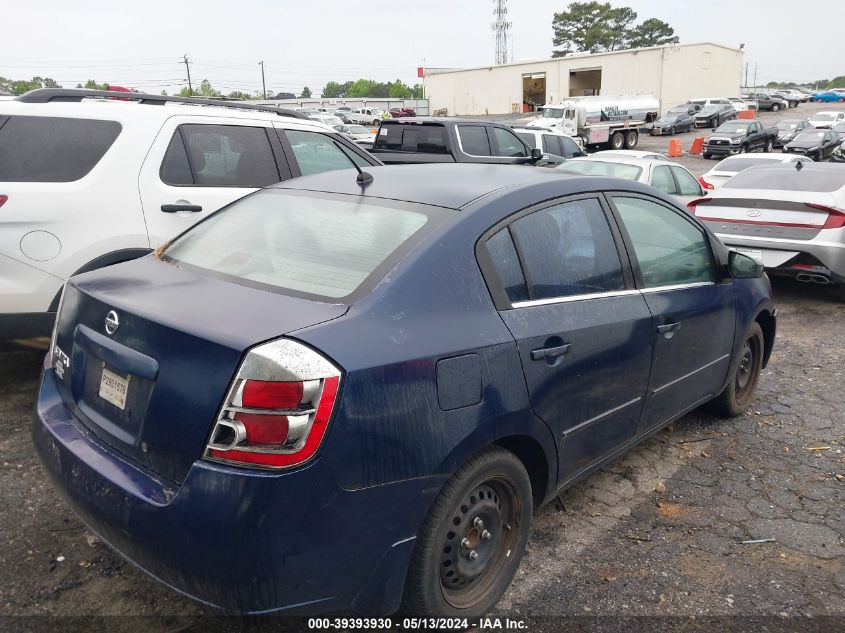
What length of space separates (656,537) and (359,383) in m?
2.00

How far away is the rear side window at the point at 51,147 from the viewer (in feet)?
14.2

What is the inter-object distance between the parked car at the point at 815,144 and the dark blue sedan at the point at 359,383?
28.4 m

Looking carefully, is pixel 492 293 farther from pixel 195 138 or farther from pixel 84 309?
pixel 195 138

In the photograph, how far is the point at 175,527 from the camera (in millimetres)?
2062

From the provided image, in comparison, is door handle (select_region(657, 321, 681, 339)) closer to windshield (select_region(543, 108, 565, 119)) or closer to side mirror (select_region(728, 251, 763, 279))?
Result: side mirror (select_region(728, 251, 763, 279))

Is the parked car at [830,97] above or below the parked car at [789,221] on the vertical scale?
above

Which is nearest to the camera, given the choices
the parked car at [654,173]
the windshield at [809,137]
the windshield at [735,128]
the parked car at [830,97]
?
the parked car at [654,173]

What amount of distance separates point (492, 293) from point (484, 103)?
69.9 meters

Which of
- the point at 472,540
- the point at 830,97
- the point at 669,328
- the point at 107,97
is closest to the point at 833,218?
the point at 669,328

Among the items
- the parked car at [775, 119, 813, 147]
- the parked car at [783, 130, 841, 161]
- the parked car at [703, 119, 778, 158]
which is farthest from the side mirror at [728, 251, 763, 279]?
the parked car at [775, 119, 813, 147]

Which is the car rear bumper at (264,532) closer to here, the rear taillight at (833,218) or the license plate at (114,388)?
the license plate at (114,388)

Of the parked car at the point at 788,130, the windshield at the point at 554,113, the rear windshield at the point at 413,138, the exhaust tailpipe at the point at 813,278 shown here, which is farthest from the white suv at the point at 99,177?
the parked car at the point at 788,130

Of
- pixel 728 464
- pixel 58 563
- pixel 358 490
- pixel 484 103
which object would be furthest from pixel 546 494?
pixel 484 103

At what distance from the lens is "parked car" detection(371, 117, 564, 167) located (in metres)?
11.2
